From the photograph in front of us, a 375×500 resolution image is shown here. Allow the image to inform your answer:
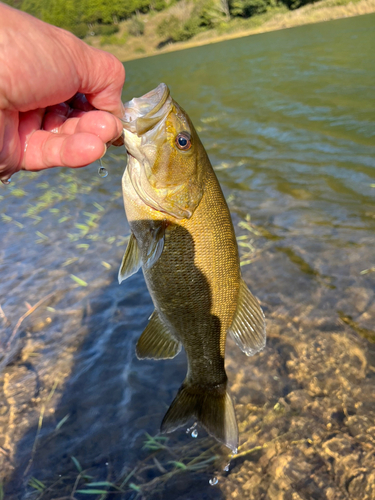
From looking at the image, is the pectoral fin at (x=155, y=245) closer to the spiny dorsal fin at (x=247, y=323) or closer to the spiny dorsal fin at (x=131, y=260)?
the spiny dorsal fin at (x=131, y=260)

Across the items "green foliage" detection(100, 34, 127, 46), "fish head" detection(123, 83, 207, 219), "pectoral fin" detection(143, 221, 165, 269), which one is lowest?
"green foliage" detection(100, 34, 127, 46)

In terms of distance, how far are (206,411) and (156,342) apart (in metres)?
0.56

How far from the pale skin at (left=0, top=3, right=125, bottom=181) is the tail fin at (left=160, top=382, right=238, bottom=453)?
1656 mm

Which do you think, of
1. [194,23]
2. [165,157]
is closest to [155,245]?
[165,157]

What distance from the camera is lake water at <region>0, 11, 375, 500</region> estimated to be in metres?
2.67

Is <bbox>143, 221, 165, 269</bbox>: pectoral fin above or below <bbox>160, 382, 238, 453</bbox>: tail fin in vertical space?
above

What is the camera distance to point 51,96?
2.07 meters

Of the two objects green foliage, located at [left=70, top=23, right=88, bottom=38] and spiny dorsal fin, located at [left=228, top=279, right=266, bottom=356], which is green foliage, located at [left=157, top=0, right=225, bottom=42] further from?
spiny dorsal fin, located at [left=228, top=279, right=266, bottom=356]

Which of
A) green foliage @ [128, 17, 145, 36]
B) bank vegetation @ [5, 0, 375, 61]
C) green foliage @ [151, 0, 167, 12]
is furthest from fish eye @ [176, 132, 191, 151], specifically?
green foliage @ [151, 0, 167, 12]

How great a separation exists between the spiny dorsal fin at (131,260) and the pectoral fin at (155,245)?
133 mm

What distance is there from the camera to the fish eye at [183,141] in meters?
2.31

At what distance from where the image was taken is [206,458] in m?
2.74

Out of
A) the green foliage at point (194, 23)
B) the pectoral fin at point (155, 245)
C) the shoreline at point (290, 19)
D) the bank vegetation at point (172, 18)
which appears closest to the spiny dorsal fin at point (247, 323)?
the pectoral fin at point (155, 245)

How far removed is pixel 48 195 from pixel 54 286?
3.68 meters
